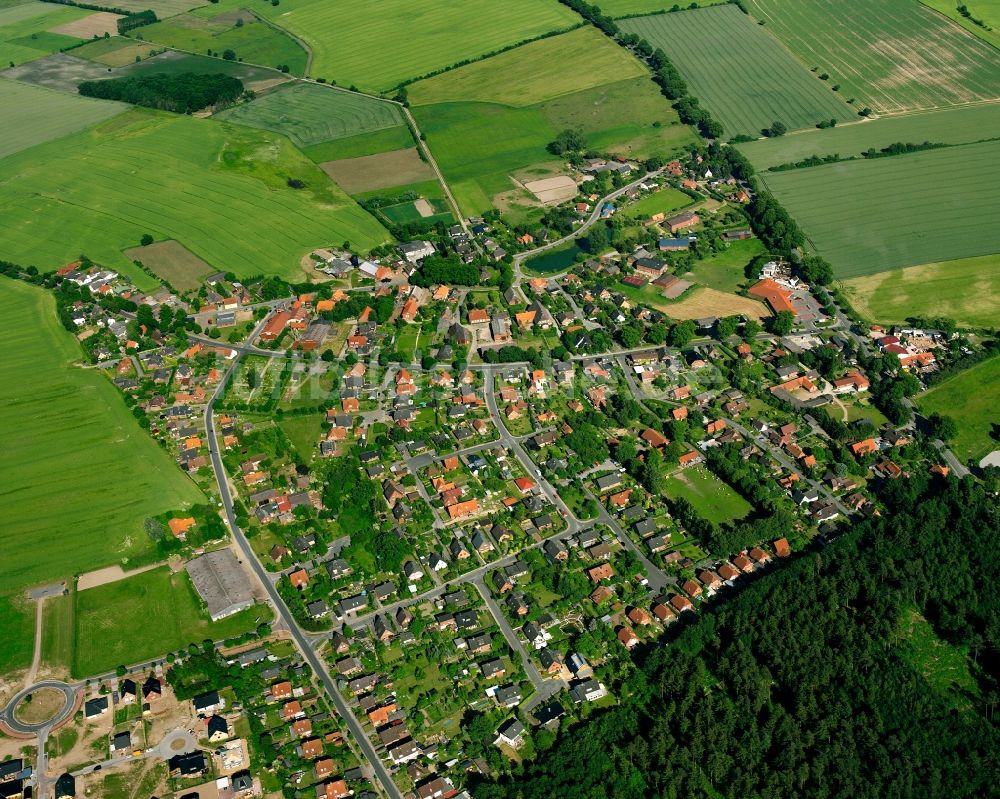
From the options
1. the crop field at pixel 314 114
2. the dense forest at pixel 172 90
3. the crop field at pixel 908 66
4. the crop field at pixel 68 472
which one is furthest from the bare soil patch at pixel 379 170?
the crop field at pixel 908 66

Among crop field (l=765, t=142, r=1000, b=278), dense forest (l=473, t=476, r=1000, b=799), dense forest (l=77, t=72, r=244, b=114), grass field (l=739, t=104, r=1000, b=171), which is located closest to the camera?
dense forest (l=473, t=476, r=1000, b=799)

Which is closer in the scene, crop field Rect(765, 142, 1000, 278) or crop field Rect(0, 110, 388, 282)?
crop field Rect(765, 142, 1000, 278)

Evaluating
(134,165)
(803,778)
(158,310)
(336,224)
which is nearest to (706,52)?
(336,224)

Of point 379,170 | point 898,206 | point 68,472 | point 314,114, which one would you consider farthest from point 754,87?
point 68,472

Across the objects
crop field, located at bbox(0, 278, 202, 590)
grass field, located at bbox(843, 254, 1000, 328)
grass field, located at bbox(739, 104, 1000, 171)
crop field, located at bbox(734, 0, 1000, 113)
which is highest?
crop field, located at bbox(734, 0, 1000, 113)

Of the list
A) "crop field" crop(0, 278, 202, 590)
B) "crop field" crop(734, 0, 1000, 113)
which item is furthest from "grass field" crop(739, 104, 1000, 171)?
"crop field" crop(0, 278, 202, 590)

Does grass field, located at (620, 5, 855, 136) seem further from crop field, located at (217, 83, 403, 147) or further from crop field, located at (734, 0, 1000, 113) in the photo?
crop field, located at (217, 83, 403, 147)
